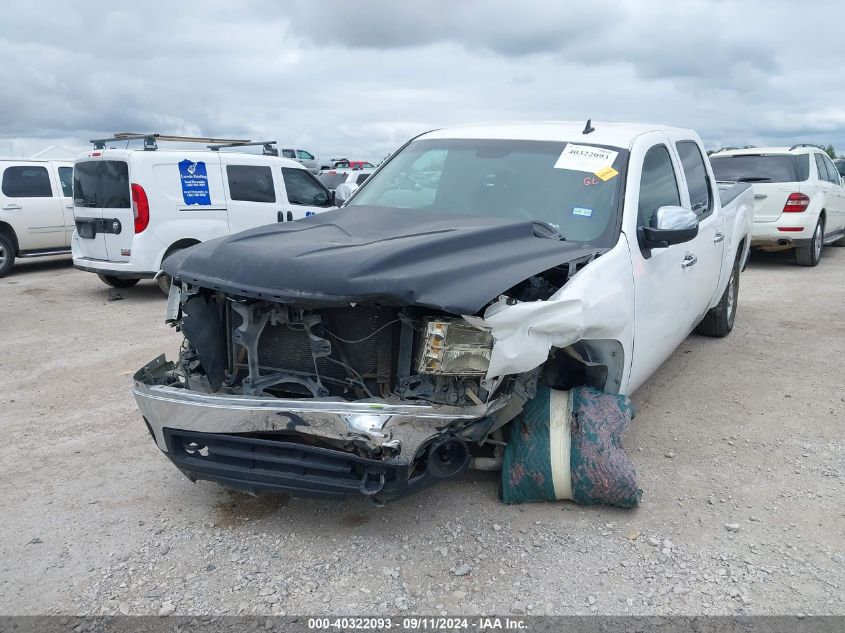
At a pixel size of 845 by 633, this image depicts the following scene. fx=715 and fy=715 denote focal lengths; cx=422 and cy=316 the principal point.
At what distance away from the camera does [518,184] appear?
Answer: 4.10 meters

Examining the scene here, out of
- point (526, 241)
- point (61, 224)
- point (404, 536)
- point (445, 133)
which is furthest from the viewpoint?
point (61, 224)

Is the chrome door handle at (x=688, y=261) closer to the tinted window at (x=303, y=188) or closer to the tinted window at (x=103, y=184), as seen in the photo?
the tinted window at (x=303, y=188)

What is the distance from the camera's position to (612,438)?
3.41 m

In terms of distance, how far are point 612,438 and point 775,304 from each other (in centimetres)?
585

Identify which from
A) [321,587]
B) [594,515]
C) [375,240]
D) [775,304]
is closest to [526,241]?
[375,240]

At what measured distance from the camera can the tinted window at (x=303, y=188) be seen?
10.3 m

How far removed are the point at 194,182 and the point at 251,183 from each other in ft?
3.02

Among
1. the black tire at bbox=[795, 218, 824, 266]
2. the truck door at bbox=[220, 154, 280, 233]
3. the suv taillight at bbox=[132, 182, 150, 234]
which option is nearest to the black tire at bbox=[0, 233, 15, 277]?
the suv taillight at bbox=[132, 182, 150, 234]

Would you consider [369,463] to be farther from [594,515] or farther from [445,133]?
[445,133]

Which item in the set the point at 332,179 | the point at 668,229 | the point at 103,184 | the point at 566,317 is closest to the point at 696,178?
the point at 668,229

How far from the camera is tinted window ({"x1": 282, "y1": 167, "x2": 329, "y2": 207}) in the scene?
10305mm

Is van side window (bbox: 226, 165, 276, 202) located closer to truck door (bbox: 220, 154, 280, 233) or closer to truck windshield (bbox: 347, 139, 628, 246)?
truck door (bbox: 220, 154, 280, 233)

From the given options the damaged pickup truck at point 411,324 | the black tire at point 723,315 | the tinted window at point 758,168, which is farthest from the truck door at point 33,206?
the tinted window at point 758,168

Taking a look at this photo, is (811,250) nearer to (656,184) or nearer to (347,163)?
(656,184)
